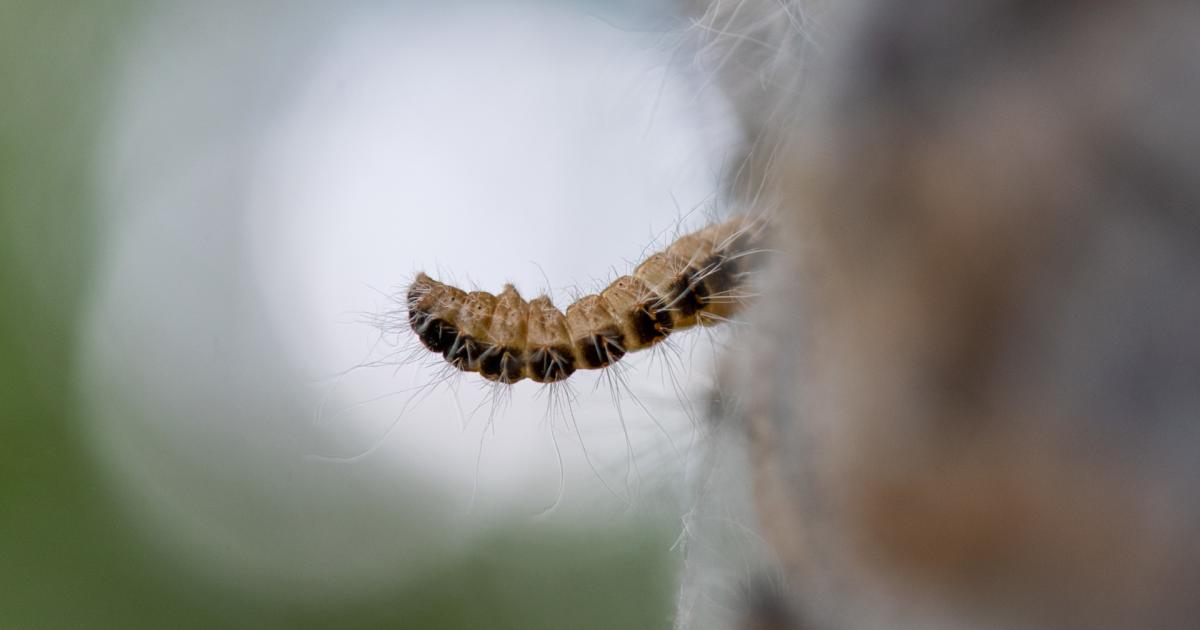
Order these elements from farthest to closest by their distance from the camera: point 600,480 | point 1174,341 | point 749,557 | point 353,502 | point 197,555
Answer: point 197,555
point 353,502
point 600,480
point 749,557
point 1174,341

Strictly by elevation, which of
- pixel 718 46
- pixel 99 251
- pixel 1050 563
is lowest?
pixel 1050 563

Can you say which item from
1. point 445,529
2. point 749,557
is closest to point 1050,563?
point 749,557

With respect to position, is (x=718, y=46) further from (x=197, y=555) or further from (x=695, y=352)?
(x=197, y=555)

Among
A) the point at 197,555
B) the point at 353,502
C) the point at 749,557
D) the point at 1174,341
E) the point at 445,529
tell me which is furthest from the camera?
the point at 197,555

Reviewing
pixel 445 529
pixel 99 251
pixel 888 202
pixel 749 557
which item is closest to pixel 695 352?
pixel 749 557

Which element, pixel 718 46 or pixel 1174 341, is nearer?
pixel 1174 341

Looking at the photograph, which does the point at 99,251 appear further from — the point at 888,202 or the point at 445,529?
the point at 888,202

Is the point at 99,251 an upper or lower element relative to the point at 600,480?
upper
